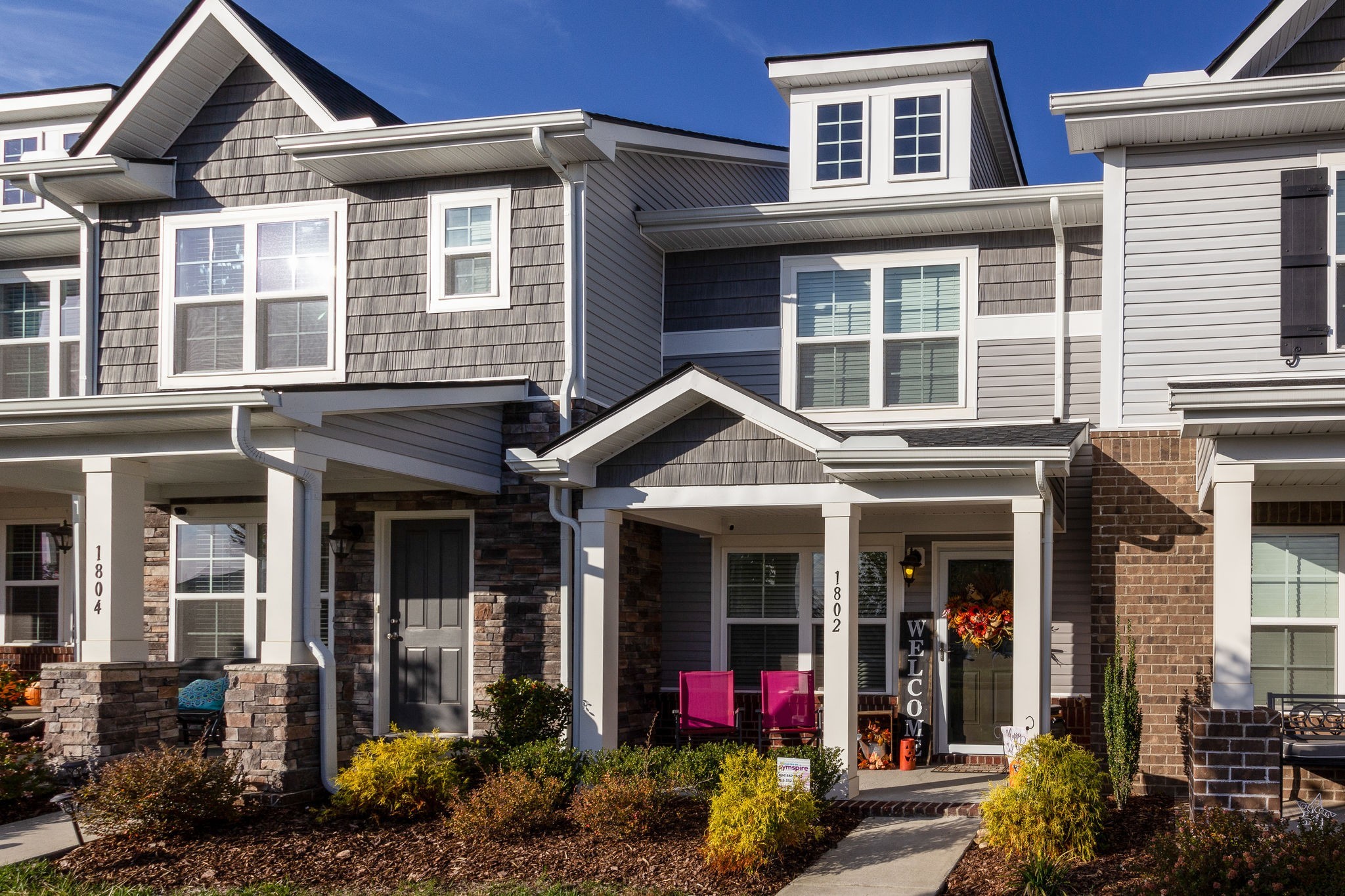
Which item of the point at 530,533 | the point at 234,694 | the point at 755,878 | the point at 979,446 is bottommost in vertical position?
the point at 755,878

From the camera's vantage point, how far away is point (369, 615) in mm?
12664

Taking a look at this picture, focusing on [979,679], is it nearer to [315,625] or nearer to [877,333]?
[877,333]

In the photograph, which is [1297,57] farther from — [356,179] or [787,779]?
[356,179]

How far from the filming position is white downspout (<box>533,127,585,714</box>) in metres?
11.7

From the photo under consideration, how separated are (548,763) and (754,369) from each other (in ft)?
17.0

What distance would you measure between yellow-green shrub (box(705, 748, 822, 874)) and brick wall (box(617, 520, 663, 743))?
3.71m

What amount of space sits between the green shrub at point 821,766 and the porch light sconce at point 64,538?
9230mm

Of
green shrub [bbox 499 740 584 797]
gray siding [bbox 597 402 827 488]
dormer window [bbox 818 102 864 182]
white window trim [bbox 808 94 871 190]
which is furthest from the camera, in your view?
dormer window [bbox 818 102 864 182]

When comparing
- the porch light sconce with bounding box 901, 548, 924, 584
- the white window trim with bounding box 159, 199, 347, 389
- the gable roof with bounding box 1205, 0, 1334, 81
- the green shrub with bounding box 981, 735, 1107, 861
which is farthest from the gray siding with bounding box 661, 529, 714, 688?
the gable roof with bounding box 1205, 0, 1334, 81

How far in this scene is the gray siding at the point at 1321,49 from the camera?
1087cm

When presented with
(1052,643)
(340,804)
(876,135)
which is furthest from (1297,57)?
(340,804)

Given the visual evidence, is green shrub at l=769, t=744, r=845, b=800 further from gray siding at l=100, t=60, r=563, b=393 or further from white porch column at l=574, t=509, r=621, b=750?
gray siding at l=100, t=60, r=563, b=393

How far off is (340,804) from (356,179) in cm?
649

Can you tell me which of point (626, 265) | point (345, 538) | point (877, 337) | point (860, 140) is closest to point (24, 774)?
point (345, 538)
